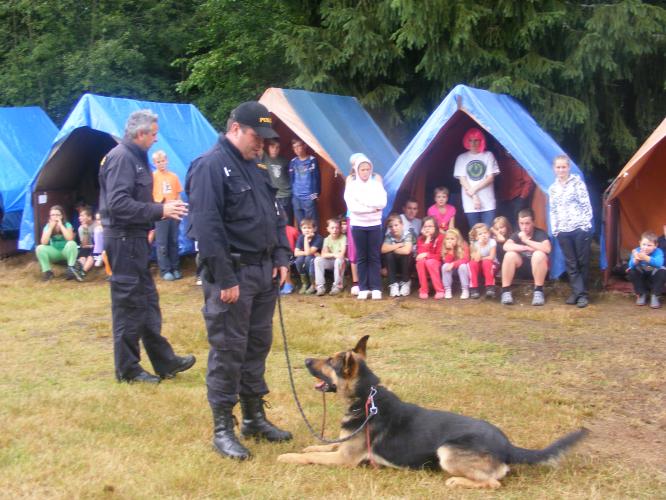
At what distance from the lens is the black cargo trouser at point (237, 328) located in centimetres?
459

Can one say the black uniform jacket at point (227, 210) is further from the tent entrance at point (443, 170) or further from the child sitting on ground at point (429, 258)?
the tent entrance at point (443, 170)

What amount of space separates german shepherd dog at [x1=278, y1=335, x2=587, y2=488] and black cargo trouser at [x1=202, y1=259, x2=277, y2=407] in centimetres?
39

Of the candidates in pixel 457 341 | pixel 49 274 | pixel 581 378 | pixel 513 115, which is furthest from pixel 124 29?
pixel 581 378

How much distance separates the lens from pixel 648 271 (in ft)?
29.4

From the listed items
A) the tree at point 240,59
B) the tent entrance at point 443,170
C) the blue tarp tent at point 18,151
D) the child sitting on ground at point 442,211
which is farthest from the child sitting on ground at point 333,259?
the tree at point 240,59

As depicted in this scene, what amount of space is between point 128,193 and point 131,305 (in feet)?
2.68

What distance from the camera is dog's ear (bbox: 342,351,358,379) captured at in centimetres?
459

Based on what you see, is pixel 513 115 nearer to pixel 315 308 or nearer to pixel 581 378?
pixel 315 308

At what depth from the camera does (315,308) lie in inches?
369

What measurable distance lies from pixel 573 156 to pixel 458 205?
2.17 metres

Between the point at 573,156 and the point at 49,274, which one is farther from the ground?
the point at 573,156

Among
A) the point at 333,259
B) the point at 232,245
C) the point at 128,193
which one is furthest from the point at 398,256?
the point at 232,245

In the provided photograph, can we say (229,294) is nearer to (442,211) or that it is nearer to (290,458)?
(290,458)

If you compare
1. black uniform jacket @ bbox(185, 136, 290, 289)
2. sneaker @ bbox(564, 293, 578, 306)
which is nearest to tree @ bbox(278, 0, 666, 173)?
sneaker @ bbox(564, 293, 578, 306)
